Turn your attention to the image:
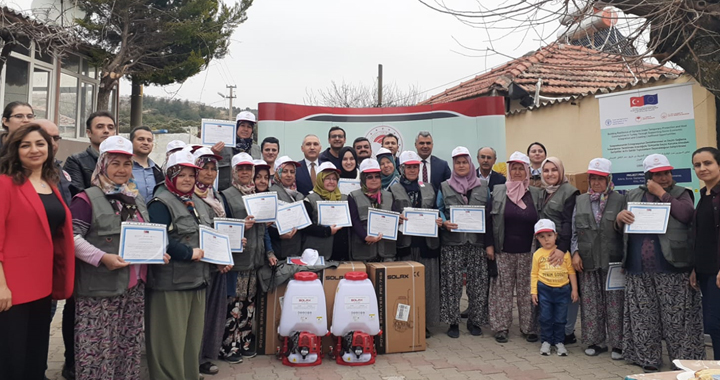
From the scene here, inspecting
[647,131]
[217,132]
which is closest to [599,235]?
[647,131]

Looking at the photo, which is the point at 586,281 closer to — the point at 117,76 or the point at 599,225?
the point at 599,225

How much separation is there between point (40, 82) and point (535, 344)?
13.9 metres

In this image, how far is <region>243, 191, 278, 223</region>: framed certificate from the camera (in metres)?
4.44

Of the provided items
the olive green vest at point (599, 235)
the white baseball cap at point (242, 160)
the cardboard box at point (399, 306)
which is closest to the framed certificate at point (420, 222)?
the cardboard box at point (399, 306)

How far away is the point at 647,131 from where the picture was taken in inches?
230

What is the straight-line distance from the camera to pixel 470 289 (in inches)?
220

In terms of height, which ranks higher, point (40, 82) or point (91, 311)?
point (40, 82)

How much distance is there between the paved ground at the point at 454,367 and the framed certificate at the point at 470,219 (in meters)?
1.27

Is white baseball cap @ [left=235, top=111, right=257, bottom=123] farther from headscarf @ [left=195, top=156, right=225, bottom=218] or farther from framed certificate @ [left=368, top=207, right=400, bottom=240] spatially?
framed certificate @ [left=368, top=207, right=400, bottom=240]

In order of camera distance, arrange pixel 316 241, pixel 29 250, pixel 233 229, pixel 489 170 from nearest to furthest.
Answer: pixel 29 250 → pixel 233 229 → pixel 316 241 → pixel 489 170

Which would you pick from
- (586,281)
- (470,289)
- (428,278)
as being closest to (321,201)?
(428,278)

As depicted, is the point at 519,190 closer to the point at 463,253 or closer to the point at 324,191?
the point at 463,253

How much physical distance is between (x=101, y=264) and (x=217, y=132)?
261cm

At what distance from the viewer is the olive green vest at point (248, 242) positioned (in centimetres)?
448
